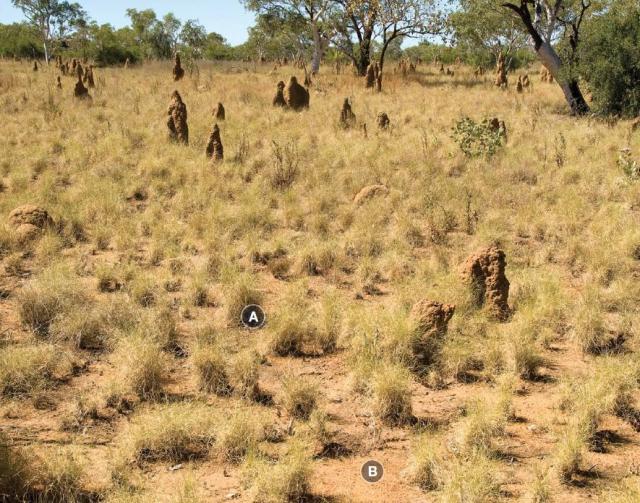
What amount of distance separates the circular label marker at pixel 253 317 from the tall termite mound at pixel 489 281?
2069mm

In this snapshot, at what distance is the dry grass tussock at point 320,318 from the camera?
3664 millimetres

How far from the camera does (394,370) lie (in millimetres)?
4484

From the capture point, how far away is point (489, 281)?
→ 225 inches

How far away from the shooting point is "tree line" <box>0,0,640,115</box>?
1426 cm

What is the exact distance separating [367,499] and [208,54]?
51991 millimetres

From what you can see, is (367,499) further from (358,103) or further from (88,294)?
(358,103)

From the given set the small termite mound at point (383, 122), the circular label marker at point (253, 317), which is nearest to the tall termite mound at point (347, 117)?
the small termite mound at point (383, 122)

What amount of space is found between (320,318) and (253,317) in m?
0.66

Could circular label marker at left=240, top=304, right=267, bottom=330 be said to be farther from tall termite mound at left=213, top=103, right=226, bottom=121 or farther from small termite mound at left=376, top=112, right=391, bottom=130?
tall termite mound at left=213, top=103, right=226, bottom=121

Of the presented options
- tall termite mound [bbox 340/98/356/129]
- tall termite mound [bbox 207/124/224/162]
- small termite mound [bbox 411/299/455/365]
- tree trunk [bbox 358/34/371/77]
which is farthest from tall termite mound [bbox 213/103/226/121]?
tree trunk [bbox 358/34/371/77]

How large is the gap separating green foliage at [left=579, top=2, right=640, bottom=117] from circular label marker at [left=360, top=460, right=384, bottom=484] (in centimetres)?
1312

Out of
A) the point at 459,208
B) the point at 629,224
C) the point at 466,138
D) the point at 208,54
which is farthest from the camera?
the point at 208,54

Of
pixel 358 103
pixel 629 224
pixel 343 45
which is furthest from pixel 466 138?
pixel 343 45

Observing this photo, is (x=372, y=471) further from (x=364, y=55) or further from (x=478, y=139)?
(x=364, y=55)
